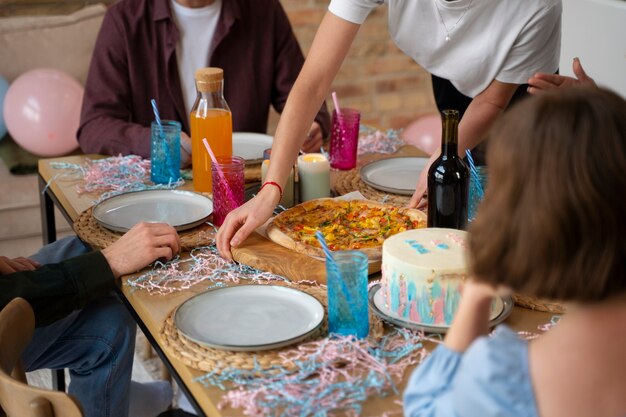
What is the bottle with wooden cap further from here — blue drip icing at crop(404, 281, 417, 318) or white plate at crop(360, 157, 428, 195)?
blue drip icing at crop(404, 281, 417, 318)

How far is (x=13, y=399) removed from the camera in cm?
123

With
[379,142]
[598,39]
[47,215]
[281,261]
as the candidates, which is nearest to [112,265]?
[281,261]

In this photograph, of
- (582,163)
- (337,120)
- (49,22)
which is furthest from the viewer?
(49,22)

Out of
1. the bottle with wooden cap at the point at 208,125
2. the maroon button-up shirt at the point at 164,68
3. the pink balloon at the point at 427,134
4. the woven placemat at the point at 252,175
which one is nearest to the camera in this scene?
the bottle with wooden cap at the point at 208,125

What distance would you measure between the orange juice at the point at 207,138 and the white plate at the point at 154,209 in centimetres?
7

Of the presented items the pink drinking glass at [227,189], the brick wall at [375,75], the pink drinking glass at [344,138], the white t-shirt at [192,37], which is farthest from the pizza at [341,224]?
the brick wall at [375,75]

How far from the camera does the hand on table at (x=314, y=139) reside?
7.94 ft

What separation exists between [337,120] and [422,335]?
0.92 metres

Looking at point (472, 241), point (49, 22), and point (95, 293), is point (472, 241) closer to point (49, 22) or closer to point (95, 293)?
point (95, 293)

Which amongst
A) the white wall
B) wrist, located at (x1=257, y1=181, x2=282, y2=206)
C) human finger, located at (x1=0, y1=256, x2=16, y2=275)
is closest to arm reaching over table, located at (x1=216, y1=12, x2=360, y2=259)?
wrist, located at (x1=257, y1=181, x2=282, y2=206)

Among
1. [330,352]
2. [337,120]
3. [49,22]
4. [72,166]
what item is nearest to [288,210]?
[337,120]

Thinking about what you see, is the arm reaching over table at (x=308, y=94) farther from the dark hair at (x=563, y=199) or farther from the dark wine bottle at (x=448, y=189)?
the dark hair at (x=563, y=199)

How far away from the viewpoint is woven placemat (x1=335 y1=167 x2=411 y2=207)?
6.66 ft

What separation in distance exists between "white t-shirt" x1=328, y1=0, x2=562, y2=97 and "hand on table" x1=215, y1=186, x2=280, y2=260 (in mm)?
469
